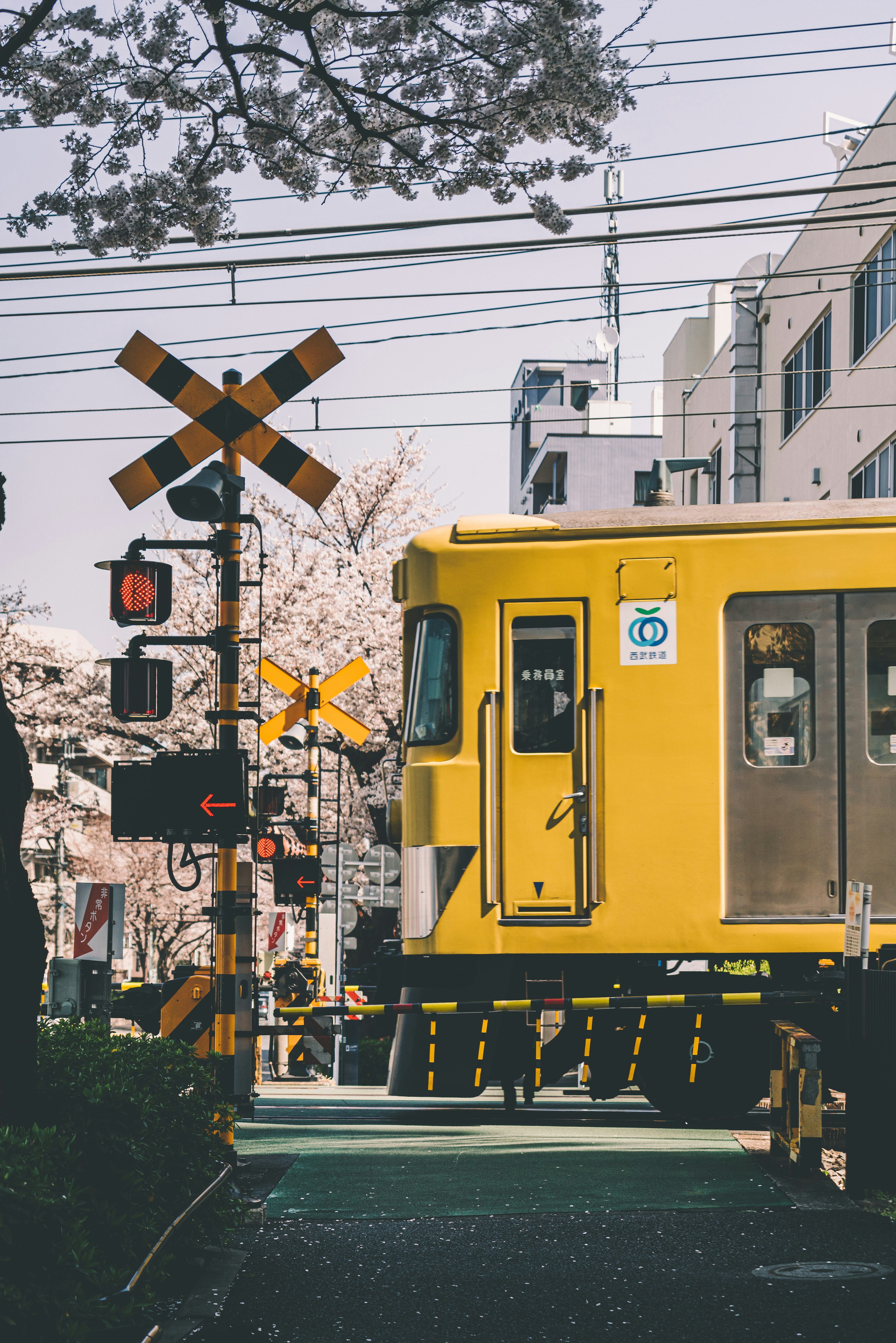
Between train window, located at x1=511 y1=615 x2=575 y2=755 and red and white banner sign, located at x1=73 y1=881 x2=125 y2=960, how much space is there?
4.66 m

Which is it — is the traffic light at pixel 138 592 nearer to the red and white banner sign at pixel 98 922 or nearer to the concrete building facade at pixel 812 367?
the red and white banner sign at pixel 98 922

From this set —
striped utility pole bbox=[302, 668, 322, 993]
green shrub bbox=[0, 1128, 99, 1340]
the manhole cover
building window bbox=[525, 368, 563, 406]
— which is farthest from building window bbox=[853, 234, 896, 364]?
building window bbox=[525, 368, 563, 406]

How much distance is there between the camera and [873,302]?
71.9ft

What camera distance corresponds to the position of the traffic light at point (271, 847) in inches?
700

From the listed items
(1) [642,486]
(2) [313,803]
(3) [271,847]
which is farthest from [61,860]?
(1) [642,486]

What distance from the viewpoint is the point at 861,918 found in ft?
25.8

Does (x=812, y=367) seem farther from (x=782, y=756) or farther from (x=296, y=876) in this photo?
(x=782, y=756)

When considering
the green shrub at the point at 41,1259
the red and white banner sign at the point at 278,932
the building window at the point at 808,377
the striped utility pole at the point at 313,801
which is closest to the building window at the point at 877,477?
the building window at the point at 808,377

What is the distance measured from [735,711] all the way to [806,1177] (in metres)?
2.76

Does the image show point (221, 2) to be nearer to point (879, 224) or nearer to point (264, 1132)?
point (264, 1132)

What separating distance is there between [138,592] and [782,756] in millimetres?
4049

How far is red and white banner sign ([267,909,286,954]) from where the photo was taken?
26148mm

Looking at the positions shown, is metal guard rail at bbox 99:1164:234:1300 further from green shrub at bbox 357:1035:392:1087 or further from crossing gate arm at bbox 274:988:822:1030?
green shrub at bbox 357:1035:392:1087

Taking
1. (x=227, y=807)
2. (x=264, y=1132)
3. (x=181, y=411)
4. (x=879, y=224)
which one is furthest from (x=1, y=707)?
(x=879, y=224)
